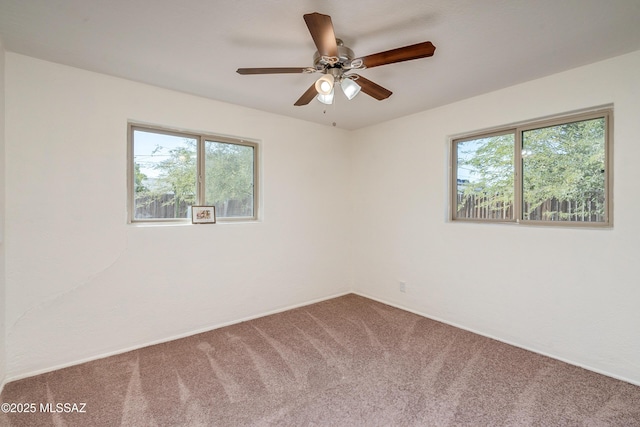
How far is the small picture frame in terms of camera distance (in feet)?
9.91

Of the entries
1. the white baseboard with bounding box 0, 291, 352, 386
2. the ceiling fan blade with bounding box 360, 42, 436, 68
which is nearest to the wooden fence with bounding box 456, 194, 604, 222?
the ceiling fan blade with bounding box 360, 42, 436, 68

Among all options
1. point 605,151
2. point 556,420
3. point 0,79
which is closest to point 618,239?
point 605,151

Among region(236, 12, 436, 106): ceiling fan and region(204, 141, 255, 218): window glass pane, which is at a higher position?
region(236, 12, 436, 106): ceiling fan

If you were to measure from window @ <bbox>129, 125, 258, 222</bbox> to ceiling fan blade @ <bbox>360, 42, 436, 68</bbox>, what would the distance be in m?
2.00

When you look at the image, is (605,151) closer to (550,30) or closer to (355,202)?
(550,30)

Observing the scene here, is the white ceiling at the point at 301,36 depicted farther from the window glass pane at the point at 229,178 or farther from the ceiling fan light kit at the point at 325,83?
the window glass pane at the point at 229,178

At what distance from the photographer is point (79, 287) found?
7.91ft

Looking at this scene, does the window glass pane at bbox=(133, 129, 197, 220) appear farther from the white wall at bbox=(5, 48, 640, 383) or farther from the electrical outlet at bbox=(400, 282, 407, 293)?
the electrical outlet at bbox=(400, 282, 407, 293)

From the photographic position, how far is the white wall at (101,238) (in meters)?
2.22

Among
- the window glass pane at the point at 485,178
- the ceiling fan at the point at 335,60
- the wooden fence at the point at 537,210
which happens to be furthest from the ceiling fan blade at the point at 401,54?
the wooden fence at the point at 537,210

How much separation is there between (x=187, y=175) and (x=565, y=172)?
11.4ft

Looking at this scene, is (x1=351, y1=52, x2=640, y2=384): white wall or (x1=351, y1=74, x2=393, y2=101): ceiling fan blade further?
(x1=351, y1=52, x2=640, y2=384): white wall

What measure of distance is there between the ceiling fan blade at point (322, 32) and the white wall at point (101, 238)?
5.96 feet

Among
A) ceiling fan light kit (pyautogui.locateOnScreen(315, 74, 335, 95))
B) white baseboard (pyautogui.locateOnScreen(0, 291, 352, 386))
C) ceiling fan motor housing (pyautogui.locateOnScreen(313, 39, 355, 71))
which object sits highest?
ceiling fan motor housing (pyautogui.locateOnScreen(313, 39, 355, 71))
